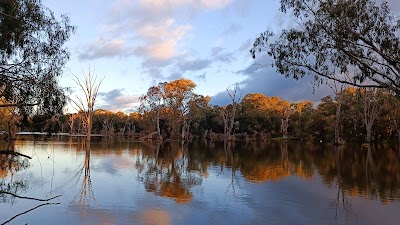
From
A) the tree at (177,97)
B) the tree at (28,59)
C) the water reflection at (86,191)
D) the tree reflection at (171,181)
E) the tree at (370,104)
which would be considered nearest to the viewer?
the tree at (28,59)

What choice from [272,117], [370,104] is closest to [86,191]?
[370,104]

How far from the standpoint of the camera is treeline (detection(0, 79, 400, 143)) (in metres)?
47.7

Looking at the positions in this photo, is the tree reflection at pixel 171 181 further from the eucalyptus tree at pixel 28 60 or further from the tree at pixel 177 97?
the tree at pixel 177 97

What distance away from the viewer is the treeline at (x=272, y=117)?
157 ft

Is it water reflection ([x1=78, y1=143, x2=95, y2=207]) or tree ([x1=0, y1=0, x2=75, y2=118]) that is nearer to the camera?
tree ([x1=0, y1=0, x2=75, y2=118])


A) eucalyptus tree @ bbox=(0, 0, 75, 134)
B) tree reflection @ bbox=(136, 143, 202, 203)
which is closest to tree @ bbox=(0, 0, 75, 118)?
eucalyptus tree @ bbox=(0, 0, 75, 134)

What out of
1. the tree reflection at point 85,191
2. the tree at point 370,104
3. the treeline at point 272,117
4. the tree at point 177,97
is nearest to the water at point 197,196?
the tree reflection at point 85,191

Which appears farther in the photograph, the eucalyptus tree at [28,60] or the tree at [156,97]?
the tree at [156,97]

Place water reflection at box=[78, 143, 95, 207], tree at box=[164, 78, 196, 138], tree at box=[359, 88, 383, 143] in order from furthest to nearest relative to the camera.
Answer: tree at box=[164, 78, 196, 138] < tree at box=[359, 88, 383, 143] < water reflection at box=[78, 143, 95, 207]

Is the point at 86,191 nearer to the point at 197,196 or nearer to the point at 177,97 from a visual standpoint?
the point at 197,196

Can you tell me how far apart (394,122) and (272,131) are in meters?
25.2

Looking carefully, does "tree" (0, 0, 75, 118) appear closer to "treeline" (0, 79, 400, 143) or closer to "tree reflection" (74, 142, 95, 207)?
"tree reflection" (74, 142, 95, 207)

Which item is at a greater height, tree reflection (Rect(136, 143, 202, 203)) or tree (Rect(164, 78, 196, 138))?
tree (Rect(164, 78, 196, 138))

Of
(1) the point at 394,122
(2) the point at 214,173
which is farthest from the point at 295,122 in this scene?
(2) the point at 214,173
